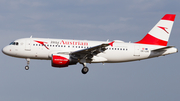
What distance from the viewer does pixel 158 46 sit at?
4788 cm

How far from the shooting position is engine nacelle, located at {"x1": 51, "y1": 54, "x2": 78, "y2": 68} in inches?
1673

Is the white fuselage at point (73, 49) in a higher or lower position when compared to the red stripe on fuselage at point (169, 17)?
lower

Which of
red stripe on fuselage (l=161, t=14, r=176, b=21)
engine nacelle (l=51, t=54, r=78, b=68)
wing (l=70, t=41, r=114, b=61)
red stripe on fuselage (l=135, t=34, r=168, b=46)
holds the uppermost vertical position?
red stripe on fuselage (l=161, t=14, r=176, b=21)

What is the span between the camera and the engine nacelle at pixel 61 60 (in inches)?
1673

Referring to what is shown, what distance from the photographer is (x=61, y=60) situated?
42750 millimetres

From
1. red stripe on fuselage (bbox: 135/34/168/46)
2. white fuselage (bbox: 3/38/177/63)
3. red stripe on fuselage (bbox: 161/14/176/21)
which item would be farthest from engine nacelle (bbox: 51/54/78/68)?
red stripe on fuselage (bbox: 161/14/176/21)

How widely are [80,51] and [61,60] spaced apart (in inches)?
110

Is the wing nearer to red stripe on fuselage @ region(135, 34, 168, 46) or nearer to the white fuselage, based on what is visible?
the white fuselage

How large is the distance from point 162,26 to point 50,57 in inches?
707

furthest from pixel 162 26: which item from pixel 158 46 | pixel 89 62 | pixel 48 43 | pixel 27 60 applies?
pixel 27 60

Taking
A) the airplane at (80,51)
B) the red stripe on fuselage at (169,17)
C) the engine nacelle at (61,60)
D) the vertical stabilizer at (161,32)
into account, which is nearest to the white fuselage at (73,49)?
the airplane at (80,51)

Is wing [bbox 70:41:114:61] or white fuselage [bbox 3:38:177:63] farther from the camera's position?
white fuselage [bbox 3:38:177:63]

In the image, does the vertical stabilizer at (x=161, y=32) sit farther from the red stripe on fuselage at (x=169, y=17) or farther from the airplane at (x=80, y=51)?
the airplane at (x=80, y=51)

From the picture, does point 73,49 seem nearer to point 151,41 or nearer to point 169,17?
point 151,41
